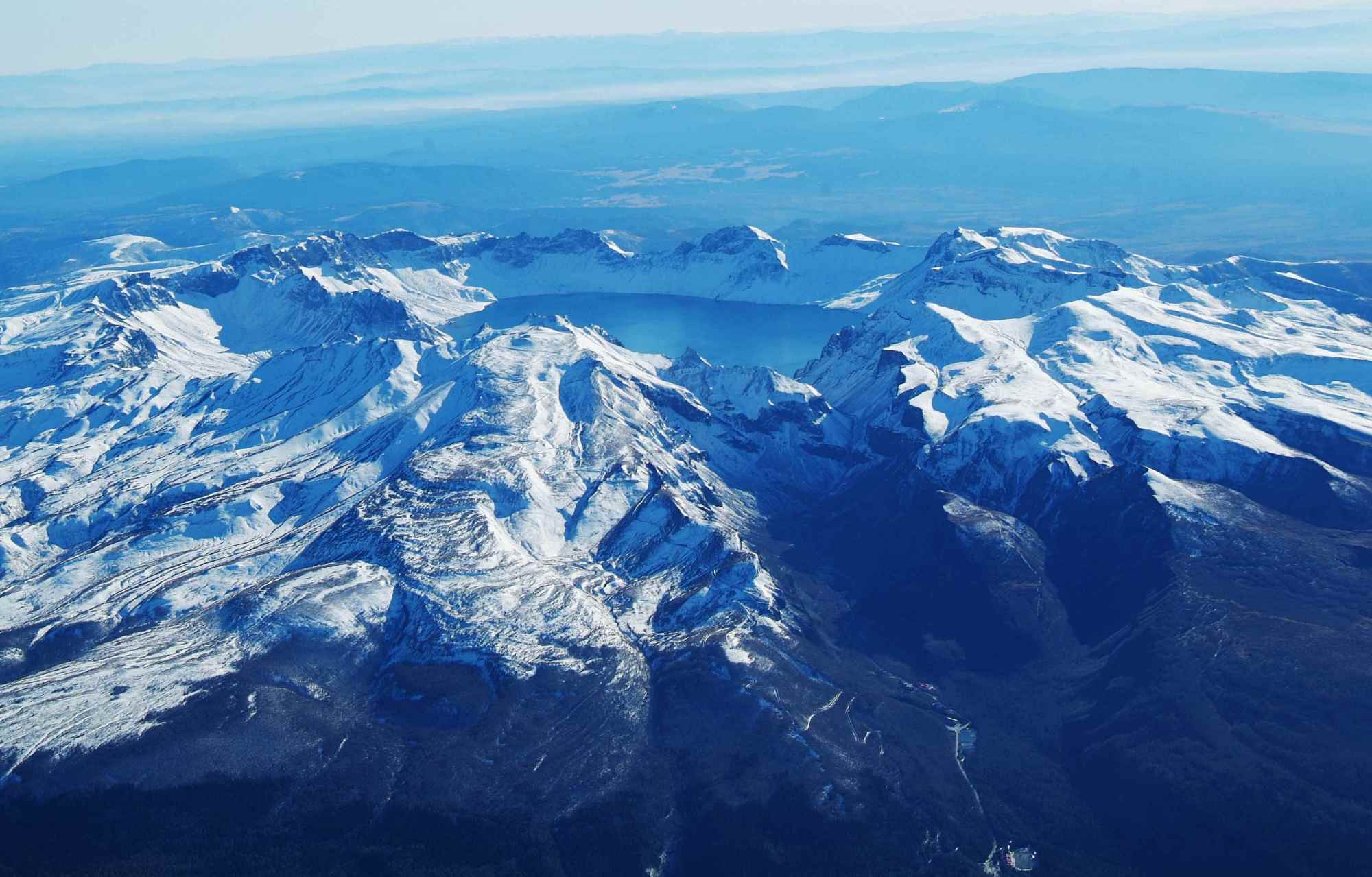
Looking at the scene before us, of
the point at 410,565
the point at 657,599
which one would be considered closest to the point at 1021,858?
the point at 657,599

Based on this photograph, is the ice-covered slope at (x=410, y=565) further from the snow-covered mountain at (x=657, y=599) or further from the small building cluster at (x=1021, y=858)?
the small building cluster at (x=1021, y=858)

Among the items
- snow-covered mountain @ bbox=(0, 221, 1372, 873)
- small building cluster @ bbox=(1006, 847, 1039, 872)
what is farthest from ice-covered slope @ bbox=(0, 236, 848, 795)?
small building cluster @ bbox=(1006, 847, 1039, 872)

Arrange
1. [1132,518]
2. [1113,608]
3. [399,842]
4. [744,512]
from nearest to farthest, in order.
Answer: [399,842], [1113,608], [1132,518], [744,512]

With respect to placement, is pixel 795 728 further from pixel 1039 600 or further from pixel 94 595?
pixel 94 595

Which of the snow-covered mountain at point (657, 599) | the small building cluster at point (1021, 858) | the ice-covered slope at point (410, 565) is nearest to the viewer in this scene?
the small building cluster at point (1021, 858)

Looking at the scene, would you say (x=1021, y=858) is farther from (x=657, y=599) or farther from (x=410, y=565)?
(x=410, y=565)

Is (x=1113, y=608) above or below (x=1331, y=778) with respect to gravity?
below

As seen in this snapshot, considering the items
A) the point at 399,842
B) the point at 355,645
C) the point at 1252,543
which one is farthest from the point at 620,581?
the point at 1252,543

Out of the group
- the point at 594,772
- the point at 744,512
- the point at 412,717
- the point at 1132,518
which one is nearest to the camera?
the point at 594,772

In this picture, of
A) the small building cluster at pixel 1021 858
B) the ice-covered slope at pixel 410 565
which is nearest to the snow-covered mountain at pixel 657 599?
the ice-covered slope at pixel 410 565

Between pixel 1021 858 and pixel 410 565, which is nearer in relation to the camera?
pixel 1021 858

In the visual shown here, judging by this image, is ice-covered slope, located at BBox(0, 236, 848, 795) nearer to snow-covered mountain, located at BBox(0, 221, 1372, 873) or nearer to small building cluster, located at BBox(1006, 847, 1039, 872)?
snow-covered mountain, located at BBox(0, 221, 1372, 873)
